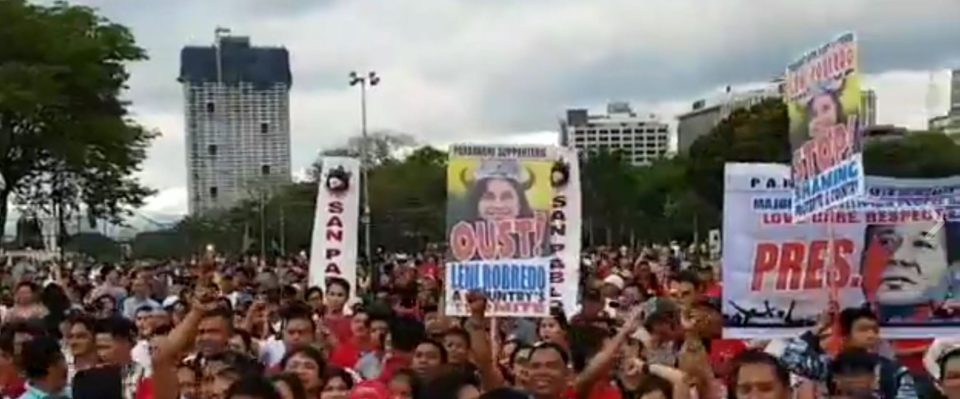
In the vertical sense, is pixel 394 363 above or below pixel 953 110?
below

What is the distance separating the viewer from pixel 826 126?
798cm

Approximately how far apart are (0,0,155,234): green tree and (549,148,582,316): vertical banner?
98.7 feet

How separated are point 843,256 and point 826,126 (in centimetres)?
147

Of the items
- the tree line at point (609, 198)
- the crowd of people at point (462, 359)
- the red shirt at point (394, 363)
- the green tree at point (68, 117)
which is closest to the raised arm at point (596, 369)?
the crowd of people at point (462, 359)

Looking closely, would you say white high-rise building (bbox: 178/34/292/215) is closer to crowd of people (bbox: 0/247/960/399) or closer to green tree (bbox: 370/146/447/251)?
green tree (bbox: 370/146/447/251)

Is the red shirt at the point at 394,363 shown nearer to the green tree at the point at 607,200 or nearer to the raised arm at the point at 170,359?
the raised arm at the point at 170,359

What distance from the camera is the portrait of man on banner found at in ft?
30.5

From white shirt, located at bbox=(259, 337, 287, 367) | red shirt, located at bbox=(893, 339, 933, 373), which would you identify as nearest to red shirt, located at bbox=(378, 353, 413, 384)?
white shirt, located at bbox=(259, 337, 287, 367)

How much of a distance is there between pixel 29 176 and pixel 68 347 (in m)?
37.6

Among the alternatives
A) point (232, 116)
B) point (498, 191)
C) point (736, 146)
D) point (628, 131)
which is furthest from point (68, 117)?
point (628, 131)

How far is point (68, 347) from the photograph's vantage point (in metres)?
8.29

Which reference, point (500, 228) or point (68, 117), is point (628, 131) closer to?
point (68, 117)

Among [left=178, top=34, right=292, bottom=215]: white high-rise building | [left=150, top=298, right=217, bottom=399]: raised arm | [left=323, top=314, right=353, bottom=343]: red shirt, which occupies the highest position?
[left=178, top=34, right=292, bottom=215]: white high-rise building

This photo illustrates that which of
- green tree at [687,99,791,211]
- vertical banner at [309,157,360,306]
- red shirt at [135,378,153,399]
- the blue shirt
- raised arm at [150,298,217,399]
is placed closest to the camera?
raised arm at [150,298,217,399]
